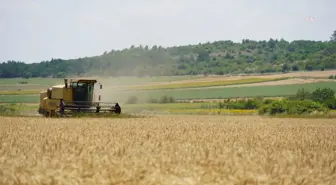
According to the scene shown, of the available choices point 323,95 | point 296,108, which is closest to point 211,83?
point 323,95

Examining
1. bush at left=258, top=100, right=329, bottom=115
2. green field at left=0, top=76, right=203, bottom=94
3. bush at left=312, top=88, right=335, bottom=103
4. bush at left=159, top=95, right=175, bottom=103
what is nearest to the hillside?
green field at left=0, top=76, right=203, bottom=94

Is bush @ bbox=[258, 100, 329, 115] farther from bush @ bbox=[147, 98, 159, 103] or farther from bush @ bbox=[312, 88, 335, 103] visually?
bush @ bbox=[147, 98, 159, 103]

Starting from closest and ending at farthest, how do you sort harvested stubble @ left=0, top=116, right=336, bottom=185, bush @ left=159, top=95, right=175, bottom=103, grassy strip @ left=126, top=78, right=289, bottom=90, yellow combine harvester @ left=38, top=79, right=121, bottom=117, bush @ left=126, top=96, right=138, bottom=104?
harvested stubble @ left=0, top=116, right=336, bottom=185
yellow combine harvester @ left=38, top=79, right=121, bottom=117
bush @ left=126, top=96, right=138, bottom=104
bush @ left=159, top=95, right=175, bottom=103
grassy strip @ left=126, top=78, right=289, bottom=90

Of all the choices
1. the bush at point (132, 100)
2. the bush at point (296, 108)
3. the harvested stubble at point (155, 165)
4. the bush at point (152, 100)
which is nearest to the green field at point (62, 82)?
the bush at point (132, 100)

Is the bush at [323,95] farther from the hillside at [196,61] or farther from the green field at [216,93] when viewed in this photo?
the hillside at [196,61]

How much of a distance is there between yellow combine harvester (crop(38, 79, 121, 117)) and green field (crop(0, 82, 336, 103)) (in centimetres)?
2635

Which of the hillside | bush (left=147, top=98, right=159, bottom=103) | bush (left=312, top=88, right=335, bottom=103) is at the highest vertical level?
the hillside

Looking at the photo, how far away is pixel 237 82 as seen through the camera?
92.7 m

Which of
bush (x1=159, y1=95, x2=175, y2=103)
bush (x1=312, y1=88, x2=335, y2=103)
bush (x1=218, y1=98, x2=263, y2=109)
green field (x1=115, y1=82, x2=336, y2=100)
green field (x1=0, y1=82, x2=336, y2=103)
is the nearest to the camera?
bush (x1=312, y1=88, x2=335, y2=103)

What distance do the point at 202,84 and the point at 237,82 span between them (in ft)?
20.0

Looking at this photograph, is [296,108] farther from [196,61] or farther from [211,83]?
[196,61]

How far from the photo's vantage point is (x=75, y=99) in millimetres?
36031

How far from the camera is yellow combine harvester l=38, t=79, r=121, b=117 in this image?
110 ft

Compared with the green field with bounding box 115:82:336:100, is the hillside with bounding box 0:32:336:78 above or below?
above
